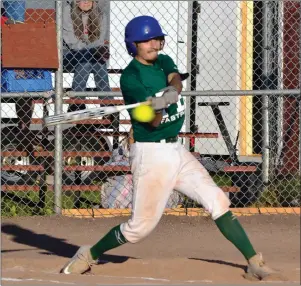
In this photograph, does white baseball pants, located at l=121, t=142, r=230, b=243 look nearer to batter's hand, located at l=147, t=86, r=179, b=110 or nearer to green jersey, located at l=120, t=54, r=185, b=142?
green jersey, located at l=120, t=54, r=185, b=142

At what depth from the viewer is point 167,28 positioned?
12203 millimetres

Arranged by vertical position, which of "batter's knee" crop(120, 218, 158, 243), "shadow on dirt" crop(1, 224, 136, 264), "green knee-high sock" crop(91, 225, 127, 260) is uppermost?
"batter's knee" crop(120, 218, 158, 243)

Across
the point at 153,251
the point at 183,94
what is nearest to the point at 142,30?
the point at 153,251

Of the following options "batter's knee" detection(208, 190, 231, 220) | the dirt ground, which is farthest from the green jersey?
the dirt ground

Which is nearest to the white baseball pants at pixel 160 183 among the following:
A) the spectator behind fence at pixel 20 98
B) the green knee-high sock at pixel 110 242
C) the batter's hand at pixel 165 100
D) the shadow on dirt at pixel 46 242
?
the green knee-high sock at pixel 110 242

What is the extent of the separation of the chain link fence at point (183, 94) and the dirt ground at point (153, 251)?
41cm

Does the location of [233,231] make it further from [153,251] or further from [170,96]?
[153,251]

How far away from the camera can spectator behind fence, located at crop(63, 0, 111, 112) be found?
34.1 ft

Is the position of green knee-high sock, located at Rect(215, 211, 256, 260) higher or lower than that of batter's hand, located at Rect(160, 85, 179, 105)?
lower

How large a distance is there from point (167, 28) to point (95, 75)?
7.05 ft

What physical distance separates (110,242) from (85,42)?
4.56 meters

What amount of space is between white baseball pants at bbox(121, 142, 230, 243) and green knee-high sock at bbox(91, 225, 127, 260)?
0.42ft

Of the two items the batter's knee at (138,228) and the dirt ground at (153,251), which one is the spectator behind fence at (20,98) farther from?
the batter's knee at (138,228)

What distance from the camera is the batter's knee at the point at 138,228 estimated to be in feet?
20.4
